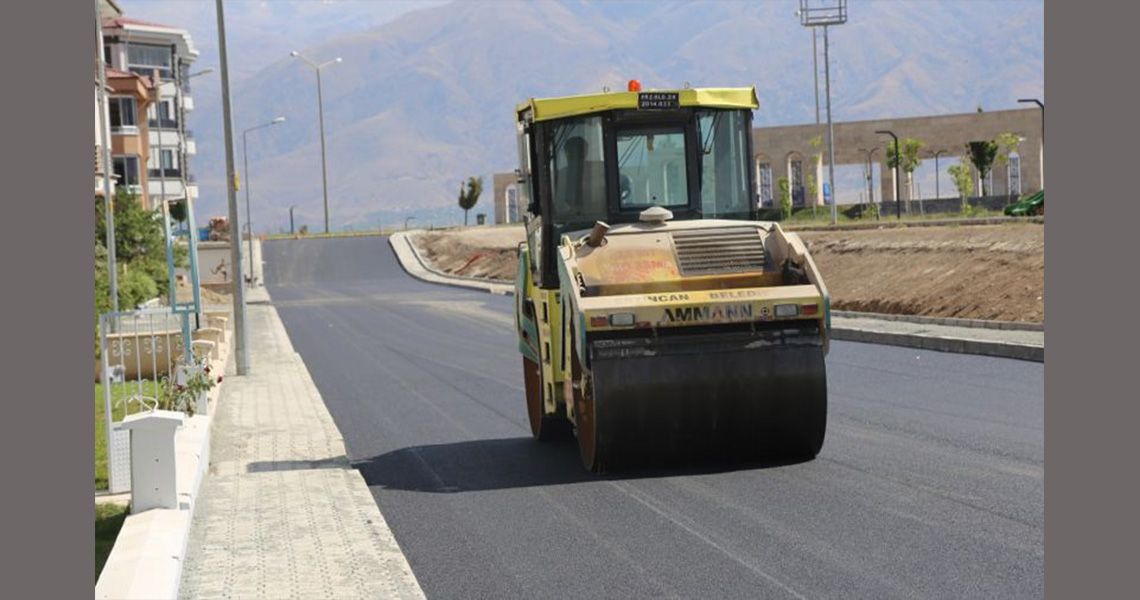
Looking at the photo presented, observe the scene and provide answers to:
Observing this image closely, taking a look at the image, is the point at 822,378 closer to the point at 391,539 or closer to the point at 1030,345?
the point at 391,539

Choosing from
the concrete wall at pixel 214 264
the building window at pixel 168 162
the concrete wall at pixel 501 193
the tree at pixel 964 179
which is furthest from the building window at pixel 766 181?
the building window at pixel 168 162

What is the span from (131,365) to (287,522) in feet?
56.3

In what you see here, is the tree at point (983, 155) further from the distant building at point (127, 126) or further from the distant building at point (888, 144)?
the distant building at point (127, 126)

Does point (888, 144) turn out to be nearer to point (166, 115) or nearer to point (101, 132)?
point (166, 115)

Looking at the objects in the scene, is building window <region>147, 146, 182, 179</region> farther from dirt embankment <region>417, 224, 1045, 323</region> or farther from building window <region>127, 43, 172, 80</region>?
dirt embankment <region>417, 224, 1045, 323</region>

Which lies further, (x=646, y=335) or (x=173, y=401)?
(x=173, y=401)

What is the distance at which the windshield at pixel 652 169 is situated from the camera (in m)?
14.9

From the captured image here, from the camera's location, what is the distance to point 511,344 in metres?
32.7

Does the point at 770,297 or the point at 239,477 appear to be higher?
the point at 770,297

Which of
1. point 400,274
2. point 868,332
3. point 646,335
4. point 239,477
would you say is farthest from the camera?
point 400,274

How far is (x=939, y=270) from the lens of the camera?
1473 inches

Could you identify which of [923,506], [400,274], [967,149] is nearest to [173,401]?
[923,506]

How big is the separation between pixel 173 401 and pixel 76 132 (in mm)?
4954

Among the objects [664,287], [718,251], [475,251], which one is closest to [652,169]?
[718,251]
